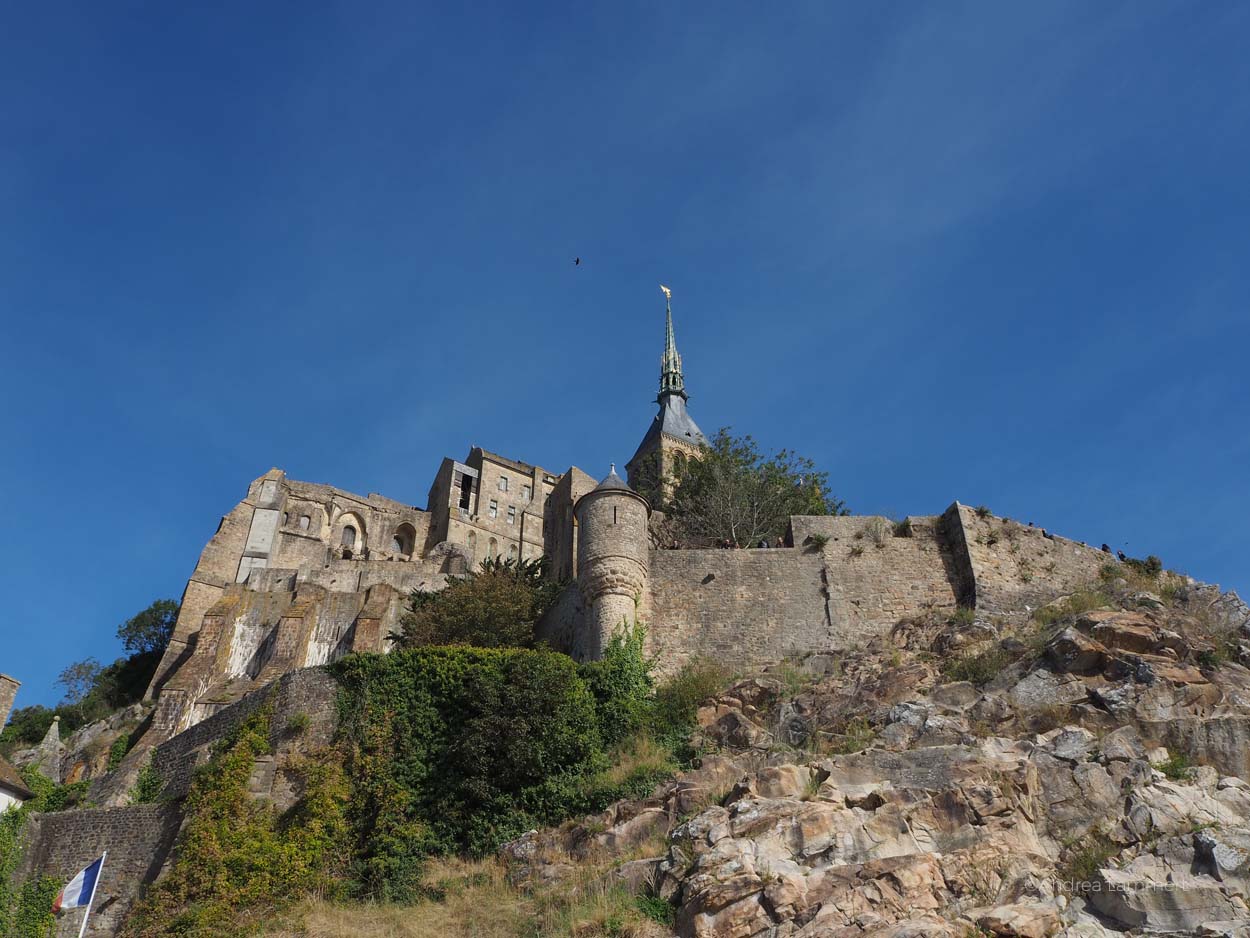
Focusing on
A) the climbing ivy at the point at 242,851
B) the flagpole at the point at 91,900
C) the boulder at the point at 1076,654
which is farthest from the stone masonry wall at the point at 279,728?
the boulder at the point at 1076,654

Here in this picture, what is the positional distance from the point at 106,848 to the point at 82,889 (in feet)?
6.24

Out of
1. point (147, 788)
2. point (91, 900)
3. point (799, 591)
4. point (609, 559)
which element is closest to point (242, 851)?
point (91, 900)

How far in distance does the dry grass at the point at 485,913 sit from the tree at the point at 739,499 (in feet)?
54.8

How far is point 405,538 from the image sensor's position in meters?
52.7

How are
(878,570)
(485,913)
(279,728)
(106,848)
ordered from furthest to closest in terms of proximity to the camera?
1. (878,570)
2. (279,728)
3. (106,848)
4. (485,913)

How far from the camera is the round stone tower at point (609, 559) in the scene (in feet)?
82.9

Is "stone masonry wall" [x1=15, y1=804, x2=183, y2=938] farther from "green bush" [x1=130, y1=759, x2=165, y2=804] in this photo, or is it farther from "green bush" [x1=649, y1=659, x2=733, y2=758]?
"green bush" [x1=649, y1=659, x2=733, y2=758]

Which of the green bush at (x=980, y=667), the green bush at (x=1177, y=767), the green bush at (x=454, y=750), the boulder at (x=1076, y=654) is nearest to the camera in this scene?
the green bush at (x=1177, y=767)

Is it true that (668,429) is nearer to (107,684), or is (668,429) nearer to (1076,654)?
(107,684)

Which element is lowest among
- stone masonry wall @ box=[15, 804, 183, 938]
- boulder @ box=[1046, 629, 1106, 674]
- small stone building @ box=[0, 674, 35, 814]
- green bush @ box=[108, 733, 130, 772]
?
stone masonry wall @ box=[15, 804, 183, 938]

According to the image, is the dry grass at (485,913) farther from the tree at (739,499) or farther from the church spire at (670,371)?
the church spire at (670,371)

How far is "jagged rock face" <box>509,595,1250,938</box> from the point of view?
14336mm

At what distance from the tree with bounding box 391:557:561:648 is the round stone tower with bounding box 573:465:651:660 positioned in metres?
1.84

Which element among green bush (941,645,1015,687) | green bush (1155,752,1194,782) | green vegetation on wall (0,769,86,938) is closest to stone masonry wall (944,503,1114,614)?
green bush (941,645,1015,687)
